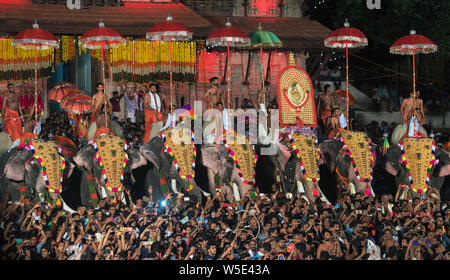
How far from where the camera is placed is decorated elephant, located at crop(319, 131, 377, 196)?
2189 centimetres

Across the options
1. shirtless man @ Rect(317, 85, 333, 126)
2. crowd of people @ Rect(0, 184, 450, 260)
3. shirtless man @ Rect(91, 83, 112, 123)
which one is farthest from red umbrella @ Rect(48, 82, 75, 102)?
shirtless man @ Rect(317, 85, 333, 126)

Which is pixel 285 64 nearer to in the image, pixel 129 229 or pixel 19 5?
pixel 19 5

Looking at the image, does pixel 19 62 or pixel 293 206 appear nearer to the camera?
pixel 293 206

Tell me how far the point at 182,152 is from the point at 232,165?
3.46ft

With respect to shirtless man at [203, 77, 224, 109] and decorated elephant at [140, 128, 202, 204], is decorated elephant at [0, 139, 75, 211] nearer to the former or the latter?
decorated elephant at [140, 128, 202, 204]

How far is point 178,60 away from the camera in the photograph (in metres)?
24.8

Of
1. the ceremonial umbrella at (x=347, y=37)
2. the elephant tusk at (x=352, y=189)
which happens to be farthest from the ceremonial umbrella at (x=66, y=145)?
the ceremonial umbrella at (x=347, y=37)

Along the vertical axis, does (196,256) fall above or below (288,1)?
below

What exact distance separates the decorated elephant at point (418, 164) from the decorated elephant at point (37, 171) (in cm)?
612

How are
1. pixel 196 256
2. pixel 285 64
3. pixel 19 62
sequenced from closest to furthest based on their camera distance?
pixel 196 256 → pixel 19 62 → pixel 285 64

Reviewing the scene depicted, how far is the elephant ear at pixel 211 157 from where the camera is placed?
21.9m

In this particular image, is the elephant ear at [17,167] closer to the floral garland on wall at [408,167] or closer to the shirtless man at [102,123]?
the shirtless man at [102,123]

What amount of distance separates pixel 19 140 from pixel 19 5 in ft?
15.8

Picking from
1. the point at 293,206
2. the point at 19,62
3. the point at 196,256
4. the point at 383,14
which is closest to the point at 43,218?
the point at 196,256
